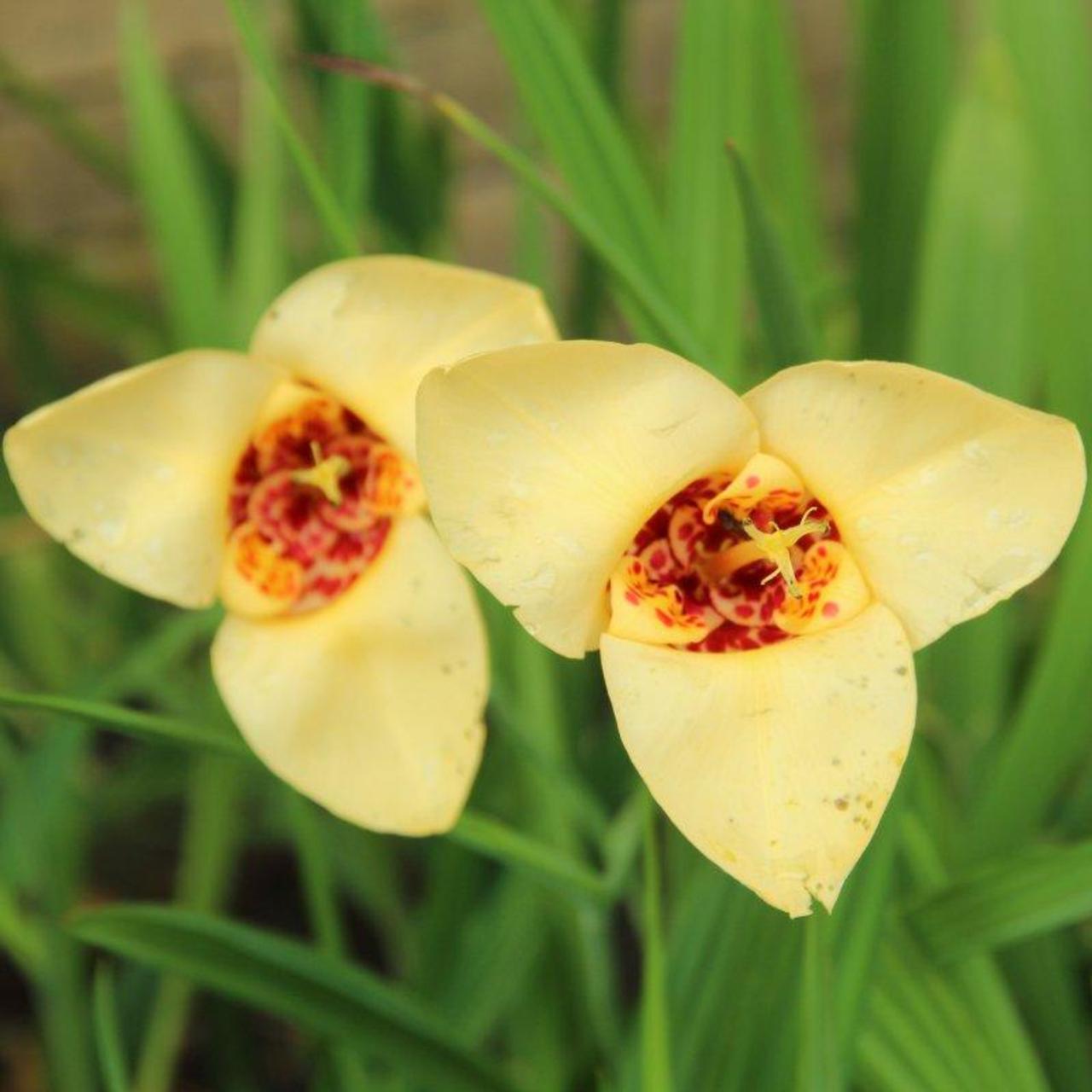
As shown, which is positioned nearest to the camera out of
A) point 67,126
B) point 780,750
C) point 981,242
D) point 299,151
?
point 780,750

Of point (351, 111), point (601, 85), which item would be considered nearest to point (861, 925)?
point (351, 111)

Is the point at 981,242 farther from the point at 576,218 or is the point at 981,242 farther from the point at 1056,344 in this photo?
the point at 576,218

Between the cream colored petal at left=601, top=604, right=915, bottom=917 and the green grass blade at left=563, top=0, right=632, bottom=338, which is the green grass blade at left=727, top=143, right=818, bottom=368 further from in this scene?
the green grass blade at left=563, top=0, right=632, bottom=338

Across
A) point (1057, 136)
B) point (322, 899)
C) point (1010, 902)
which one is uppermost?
Result: point (1057, 136)

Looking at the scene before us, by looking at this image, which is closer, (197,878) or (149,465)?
(149,465)

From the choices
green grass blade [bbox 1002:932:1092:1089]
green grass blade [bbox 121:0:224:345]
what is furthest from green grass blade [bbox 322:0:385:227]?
green grass blade [bbox 1002:932:1092:1089]

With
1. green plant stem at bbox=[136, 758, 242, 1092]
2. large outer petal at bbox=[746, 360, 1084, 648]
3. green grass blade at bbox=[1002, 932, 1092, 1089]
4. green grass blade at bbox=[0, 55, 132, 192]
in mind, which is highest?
large outer petal at bbox=[746, 360, 1084, 648]

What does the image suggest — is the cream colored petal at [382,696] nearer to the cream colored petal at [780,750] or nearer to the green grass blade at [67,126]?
the cream colored petal at [780,750]
